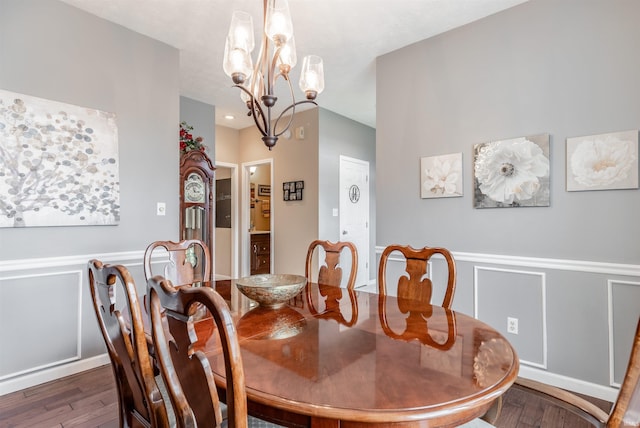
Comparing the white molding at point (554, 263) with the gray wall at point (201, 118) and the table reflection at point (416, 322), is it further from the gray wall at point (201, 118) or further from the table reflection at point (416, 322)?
the gray wall at point (201, 118)

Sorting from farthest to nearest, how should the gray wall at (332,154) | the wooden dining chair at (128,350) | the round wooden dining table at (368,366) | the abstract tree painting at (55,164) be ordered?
the gray wall at (332,154) → the abstract tree painting at (55,164) → the wooden dining chair at (128,350) → the round wooden dining table at (368,366)

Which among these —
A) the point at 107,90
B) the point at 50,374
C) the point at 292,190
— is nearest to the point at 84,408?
the point at 50,374

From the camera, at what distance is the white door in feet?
16.3

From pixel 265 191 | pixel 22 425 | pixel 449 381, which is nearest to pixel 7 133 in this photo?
pixel 22 425

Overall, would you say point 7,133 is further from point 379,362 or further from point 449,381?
point 449,381

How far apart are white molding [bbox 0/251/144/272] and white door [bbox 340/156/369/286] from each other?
2.91 metres

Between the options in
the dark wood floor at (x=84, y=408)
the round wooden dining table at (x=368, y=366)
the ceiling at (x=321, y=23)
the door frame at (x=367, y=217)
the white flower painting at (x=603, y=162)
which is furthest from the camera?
the door frame at (x=367, y=217)

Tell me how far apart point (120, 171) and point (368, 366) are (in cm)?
259

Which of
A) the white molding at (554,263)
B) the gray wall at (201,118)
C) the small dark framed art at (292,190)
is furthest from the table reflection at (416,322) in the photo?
the gray wall at (201,118)

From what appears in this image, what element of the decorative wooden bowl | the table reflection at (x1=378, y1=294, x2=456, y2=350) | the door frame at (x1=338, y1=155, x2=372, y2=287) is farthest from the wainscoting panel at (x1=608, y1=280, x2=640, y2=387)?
the door frame at (x1=338, y1=155, x2=372, y2=287)

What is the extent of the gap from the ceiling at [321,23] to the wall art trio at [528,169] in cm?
105

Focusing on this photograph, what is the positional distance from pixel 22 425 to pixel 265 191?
17.0 feet

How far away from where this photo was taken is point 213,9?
245 cm

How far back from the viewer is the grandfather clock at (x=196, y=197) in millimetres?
3766
